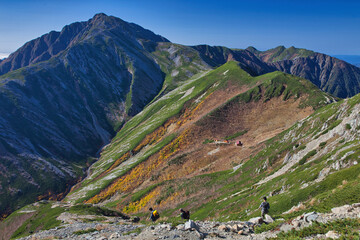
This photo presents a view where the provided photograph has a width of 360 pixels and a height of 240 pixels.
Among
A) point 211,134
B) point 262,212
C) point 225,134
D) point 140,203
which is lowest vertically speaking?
point 140,203

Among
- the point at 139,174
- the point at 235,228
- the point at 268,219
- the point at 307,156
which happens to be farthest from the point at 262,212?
the point at 139,174

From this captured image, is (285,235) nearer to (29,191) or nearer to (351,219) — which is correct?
(351,219)

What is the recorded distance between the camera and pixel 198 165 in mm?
81062

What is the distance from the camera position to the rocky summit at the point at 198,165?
2164cm

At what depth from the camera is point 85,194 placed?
327 ft

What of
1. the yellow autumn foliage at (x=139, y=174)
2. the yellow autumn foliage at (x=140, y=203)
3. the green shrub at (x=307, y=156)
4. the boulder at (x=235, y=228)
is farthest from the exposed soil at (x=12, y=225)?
the green shrub at (x=307, y=156)

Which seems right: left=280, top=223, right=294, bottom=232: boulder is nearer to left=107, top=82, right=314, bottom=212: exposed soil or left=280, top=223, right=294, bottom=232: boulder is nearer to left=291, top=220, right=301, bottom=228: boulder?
left=291, top=220, right=301, bottom=228: boulder

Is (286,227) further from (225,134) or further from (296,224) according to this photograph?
(225,134)

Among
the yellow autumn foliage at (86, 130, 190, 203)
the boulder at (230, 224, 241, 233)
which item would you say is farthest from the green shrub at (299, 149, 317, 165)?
the yellow autumn foliage at (86, 130, 190, 203)

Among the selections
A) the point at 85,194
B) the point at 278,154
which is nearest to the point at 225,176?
the point at 278,154

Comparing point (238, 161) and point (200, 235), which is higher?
point (200, 235)

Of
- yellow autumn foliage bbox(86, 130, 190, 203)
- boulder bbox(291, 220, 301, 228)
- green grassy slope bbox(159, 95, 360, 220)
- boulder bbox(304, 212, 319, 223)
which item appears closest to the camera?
boulder bbox(304, 212, 319, 223)

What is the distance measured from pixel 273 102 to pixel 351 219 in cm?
8625

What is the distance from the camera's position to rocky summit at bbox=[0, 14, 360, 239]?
852 inches
